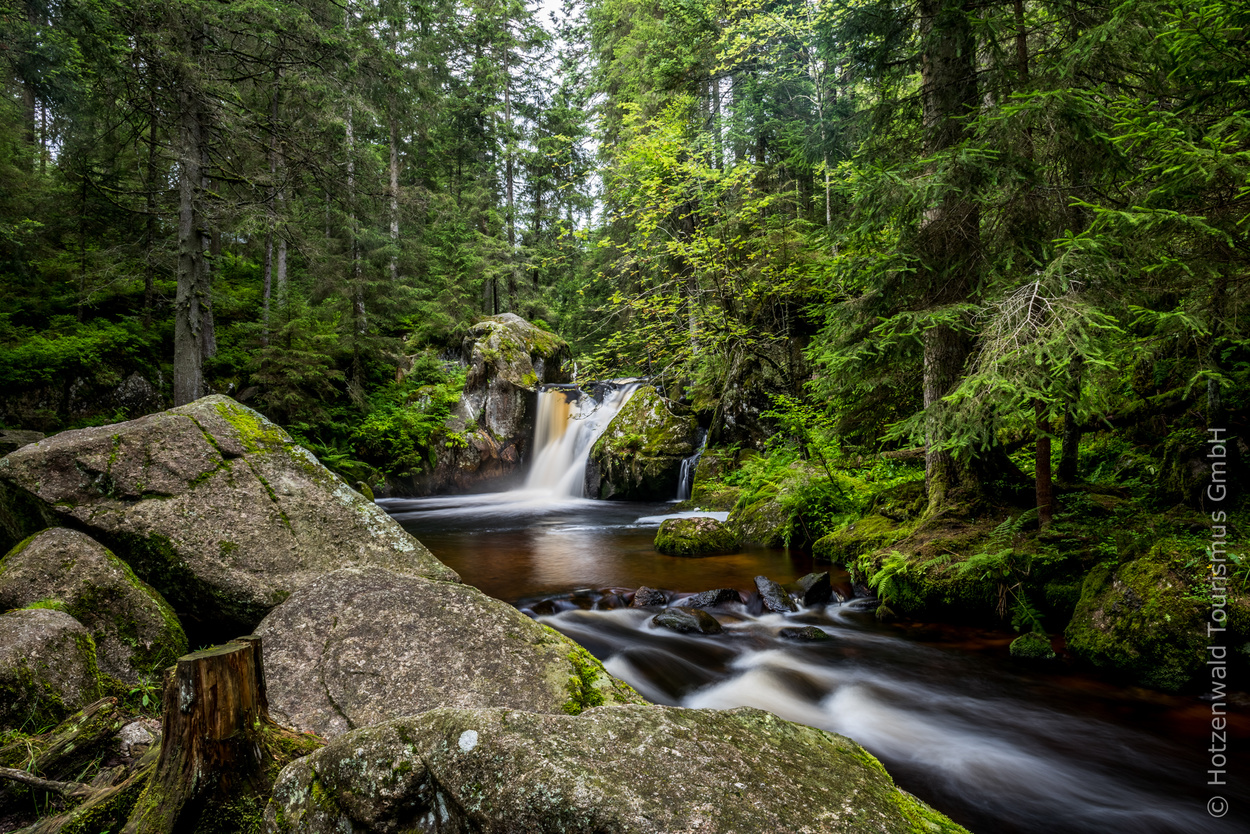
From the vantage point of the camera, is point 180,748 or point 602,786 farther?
point 180,748

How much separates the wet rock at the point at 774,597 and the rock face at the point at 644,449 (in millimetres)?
7627

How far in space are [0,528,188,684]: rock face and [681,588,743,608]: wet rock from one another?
5.13 m

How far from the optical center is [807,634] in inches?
239

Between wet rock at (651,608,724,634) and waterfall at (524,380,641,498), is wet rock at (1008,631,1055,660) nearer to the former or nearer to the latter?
wet rock at (651,608,724,634)

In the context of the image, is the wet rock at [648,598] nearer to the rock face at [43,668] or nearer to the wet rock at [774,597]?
the wet rock at [774,597]

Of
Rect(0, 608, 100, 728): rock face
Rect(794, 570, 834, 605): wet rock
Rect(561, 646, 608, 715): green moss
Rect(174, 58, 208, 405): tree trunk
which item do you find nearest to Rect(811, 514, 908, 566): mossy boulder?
Rect(794, 570, 834, 605): wet rock

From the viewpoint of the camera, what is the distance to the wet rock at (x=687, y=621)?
6.29 m

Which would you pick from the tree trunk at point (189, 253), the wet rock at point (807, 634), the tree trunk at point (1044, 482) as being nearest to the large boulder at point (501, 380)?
the tree trunk at point (189, 253)

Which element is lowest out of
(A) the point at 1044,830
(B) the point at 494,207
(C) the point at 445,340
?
(A) the point at 1044,830

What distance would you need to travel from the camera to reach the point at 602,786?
138 centimetres

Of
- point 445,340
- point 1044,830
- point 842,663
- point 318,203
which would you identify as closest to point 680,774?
point 1044,830

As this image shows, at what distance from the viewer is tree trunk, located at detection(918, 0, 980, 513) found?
18.6ft

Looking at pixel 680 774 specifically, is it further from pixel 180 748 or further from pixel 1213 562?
pixel 1213 562

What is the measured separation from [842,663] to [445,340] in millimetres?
Answer: 17483
